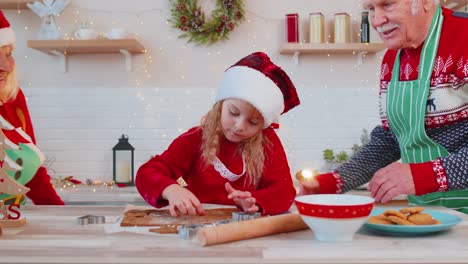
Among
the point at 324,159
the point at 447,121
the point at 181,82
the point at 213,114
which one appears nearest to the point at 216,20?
the point at 181,82

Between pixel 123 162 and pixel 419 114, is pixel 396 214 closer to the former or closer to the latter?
pixel 419 114

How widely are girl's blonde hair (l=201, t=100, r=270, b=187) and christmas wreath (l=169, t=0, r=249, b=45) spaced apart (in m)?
2.06

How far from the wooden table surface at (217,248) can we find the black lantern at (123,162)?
235 centimetres

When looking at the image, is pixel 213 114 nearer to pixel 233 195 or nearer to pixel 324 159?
pixel 233 195

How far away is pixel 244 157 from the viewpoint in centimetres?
197

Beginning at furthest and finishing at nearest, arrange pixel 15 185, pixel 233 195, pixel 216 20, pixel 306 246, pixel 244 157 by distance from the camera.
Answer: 1. pixel 216 20
2. pixel 244 157
3. pixel 233 195
4. pixel 15 185
5. pixel 306 246

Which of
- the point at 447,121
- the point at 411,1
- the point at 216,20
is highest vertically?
the point at 216,20

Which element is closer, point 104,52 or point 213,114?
point 213,114

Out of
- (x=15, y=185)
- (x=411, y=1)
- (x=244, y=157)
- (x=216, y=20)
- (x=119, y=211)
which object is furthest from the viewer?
(x=216, y=20)

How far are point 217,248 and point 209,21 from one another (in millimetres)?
3018

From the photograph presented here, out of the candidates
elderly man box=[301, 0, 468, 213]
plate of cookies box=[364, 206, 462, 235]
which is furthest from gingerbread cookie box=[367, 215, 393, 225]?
elderly man box=[301, 0, 468, 213]

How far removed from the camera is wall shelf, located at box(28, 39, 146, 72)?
12.2ft

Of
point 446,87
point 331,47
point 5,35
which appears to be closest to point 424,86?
point 446,87

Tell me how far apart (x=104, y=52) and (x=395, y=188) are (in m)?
2.98
